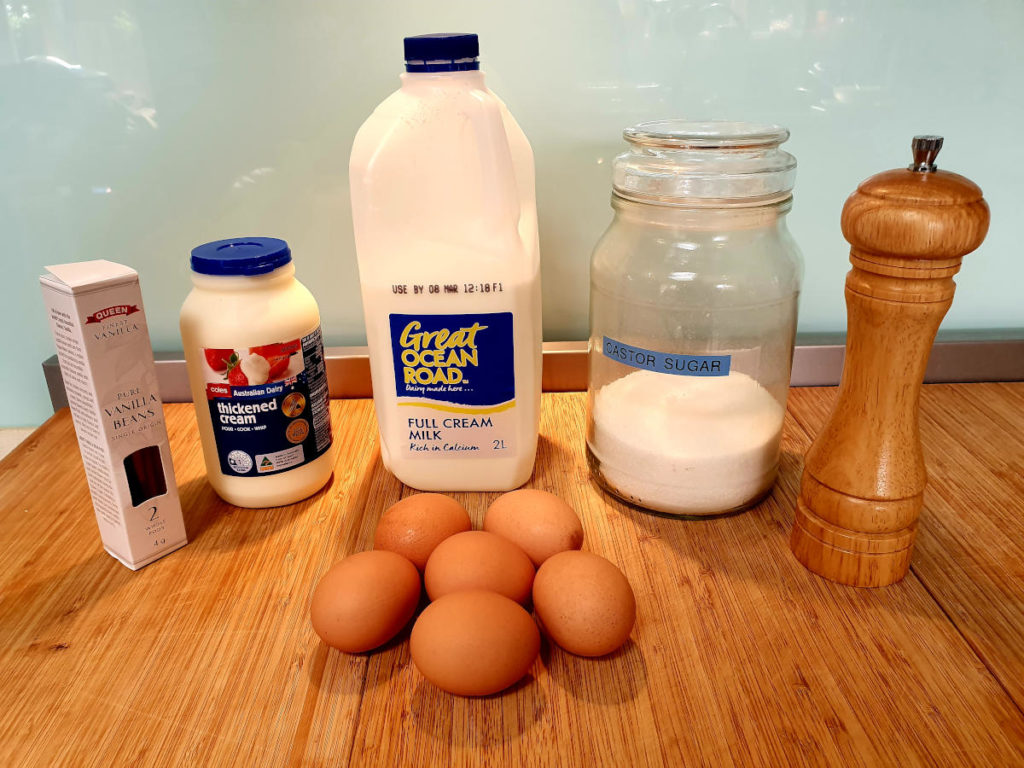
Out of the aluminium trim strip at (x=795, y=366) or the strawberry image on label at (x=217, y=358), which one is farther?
the aluminium trim strip at (x=795, y=366)

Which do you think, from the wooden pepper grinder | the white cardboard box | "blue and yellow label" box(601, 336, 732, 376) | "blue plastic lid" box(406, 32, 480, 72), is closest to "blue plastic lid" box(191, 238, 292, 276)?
the white cardboard box

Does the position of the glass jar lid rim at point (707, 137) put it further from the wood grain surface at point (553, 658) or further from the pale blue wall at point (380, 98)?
the wood grain surface at point (553, 658)

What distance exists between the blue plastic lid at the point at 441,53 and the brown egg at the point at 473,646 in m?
0.43

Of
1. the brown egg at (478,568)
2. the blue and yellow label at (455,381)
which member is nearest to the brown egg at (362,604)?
the brown egg at (478,568)

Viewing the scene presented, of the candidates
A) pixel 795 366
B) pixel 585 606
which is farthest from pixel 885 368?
pixel 795 366

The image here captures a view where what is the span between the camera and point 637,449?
2.27 feet

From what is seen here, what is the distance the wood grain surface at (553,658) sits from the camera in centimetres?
48

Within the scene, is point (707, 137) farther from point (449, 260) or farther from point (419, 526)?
point (419, 526)

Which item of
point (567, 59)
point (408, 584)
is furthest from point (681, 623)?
point (567, 59)

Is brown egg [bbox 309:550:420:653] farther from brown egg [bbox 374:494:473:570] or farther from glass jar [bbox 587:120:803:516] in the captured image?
glass jar [bbox 587:120:803:516]

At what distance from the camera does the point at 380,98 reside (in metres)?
0.85

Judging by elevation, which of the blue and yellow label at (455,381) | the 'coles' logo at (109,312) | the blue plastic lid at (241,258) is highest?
the blue plastic lid at (241,258)

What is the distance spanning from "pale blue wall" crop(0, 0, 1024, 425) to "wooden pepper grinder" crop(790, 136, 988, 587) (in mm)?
376

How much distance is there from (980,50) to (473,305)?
0.65 metres
